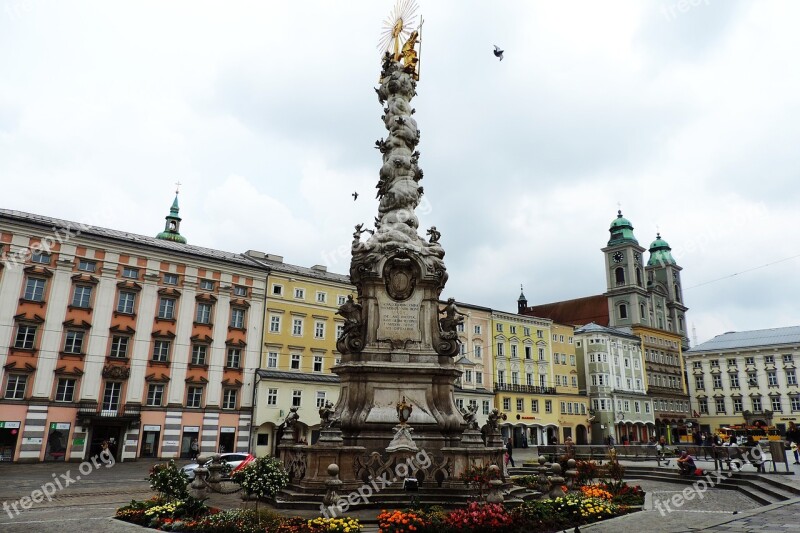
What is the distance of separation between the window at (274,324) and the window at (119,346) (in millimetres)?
10974

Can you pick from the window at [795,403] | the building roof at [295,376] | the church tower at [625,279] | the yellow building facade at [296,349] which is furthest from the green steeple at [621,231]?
the building roof at [295,376]

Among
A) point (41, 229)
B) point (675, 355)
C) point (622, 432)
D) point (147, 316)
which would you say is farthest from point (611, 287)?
point (41, 229)

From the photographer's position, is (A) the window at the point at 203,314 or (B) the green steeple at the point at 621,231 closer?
(A) the window at the point at 203,314

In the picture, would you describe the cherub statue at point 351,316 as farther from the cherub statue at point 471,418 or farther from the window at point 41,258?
the window at point 41,258

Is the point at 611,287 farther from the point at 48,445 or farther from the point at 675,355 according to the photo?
the point at 48,445

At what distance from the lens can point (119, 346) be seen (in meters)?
40.4

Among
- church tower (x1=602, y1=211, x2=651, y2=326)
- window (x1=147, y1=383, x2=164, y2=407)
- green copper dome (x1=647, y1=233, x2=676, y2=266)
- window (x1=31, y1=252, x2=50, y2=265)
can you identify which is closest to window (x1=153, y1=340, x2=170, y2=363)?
window (x1=147, y1=383, x2=164, y2=407)

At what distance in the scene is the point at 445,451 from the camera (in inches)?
555

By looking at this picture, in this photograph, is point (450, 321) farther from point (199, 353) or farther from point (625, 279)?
point (625, 279)

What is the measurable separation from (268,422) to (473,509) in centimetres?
3623

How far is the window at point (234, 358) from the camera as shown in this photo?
44.5 metres

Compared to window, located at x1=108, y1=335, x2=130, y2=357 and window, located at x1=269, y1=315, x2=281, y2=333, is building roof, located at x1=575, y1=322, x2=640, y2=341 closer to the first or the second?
window, located at x1=269, y1=315, x2=281, y2=333

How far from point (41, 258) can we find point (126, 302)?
6106 mm

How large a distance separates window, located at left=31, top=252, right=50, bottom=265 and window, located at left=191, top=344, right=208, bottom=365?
11.5 m
